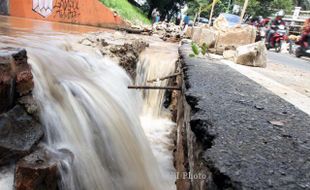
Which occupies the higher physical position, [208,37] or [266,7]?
[266,7]

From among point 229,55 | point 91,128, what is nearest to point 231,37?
point 229,55

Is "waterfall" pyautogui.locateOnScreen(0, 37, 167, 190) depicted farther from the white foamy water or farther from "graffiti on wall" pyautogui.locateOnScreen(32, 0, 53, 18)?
"graffiti on wall" pyautogui.locateOnScreen(32, 0, 53, 18)

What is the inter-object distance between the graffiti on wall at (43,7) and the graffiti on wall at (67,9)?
0.35m

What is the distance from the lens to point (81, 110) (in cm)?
368

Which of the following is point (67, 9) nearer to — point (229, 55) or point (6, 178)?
point (229, 55)

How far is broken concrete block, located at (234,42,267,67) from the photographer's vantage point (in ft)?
20.9

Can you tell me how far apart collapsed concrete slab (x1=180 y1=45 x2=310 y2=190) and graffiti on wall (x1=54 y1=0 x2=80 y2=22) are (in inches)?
498

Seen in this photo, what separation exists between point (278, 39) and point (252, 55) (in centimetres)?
977

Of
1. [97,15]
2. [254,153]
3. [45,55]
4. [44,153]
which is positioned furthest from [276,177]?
[97,15]

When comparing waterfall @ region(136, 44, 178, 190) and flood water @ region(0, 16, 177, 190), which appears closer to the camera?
flood water @ region(0, 16, 177, 190)

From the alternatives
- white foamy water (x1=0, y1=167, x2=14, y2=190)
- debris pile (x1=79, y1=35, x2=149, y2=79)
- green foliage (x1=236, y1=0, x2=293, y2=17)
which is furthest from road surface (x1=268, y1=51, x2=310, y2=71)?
green foliage (x1=236, y1=0, x2=293, y2=17)

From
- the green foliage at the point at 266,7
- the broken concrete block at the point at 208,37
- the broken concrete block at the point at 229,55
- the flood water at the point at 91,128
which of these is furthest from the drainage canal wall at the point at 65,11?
the green foliage at the point at 266,7

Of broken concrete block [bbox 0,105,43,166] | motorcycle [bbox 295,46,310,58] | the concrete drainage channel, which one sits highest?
the concrete drainage channel

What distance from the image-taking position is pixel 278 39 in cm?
1529
